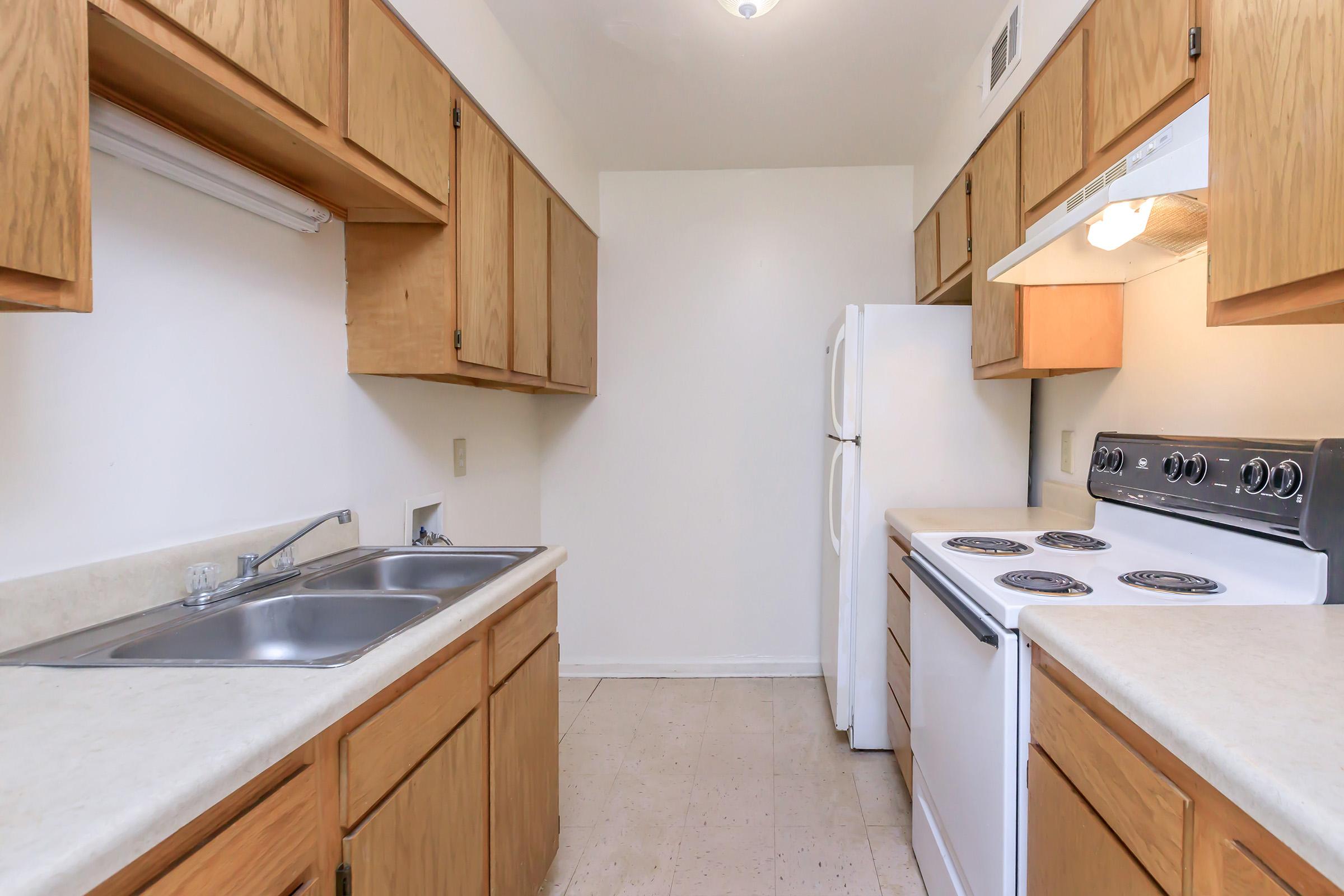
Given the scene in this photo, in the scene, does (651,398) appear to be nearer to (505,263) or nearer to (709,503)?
(709,503)

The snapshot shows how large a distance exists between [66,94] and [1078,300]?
2.16m

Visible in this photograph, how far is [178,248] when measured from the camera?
1157mm

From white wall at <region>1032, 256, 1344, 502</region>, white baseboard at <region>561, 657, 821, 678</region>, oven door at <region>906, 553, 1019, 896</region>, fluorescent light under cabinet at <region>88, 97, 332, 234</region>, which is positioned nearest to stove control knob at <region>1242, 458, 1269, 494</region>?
white wall at <region>1032, 256, 1344, 502</region>

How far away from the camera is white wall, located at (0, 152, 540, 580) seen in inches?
37.4

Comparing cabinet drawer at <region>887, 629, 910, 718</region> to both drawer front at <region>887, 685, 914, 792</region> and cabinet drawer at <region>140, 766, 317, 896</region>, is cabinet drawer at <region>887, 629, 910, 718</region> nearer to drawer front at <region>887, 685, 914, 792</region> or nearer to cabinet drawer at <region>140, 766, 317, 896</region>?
drawer front at <region>887, 685, 914, 792</region>

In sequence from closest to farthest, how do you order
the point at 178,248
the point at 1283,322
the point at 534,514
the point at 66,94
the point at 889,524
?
the point at 66,94, the point at 1283,322, the point at 178,248, the point at 889,524, the point at 534,514

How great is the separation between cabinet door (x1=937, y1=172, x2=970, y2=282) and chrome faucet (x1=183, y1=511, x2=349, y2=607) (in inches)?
86.4

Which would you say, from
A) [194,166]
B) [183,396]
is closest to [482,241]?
[194,166]

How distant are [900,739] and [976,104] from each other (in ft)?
7.10

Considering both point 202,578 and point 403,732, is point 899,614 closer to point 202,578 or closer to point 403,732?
point 403,732

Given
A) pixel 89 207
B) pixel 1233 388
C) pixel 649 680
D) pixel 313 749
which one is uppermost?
pixel 89 207

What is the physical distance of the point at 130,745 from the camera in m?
0.63

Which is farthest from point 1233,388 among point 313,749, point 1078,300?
point 313,749

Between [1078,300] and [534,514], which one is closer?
[1078,300]
